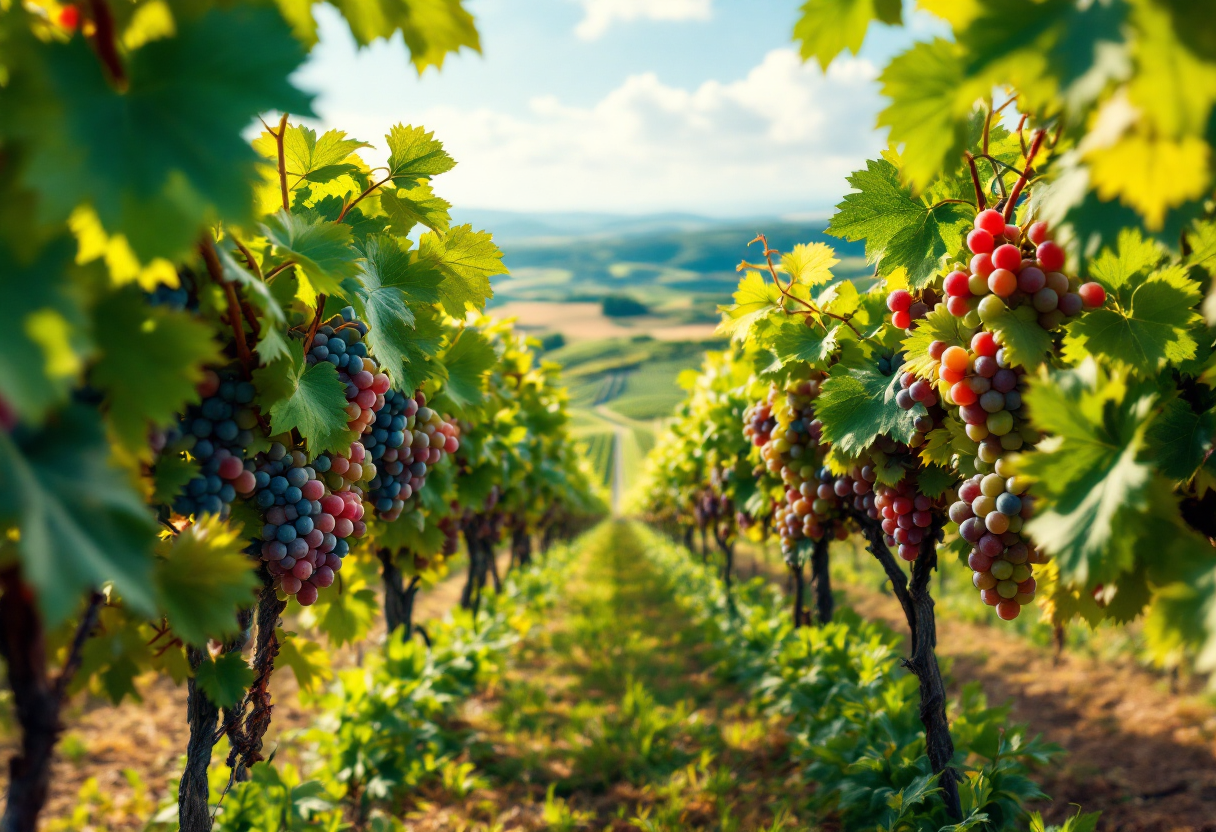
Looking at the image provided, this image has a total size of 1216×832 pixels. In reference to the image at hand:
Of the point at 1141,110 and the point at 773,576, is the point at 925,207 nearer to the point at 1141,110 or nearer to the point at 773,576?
the point at 1141,110

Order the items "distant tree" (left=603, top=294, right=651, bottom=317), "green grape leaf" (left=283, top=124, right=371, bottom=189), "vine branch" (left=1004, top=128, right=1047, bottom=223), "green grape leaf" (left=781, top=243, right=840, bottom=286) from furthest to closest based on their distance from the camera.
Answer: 1. "distant tree" (left=603, top=294, right=651, bottom=317)
2. "green grape leaf" (left=781, top=243, right=840, bottom=286)
3. "green grape leaf" (left=283, top=124, right=371, bottom=189)
4. "vine branch" (left=1004, top=128, right=1047, bottom=223)

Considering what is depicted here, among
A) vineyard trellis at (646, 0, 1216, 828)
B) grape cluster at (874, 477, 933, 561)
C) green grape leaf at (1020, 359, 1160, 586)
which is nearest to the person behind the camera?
vineyard trellis at (646, 0, 1216, 828)

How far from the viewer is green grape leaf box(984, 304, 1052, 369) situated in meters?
1.62

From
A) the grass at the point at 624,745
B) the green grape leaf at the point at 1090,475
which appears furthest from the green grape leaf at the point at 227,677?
the grass at the point at 624,745

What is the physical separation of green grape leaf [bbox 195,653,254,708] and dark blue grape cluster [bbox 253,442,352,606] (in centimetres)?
22

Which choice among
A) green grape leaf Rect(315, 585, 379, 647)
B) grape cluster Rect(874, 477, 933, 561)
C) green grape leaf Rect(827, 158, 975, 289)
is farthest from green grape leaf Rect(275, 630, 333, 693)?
green grape leaf Rect(827, 158, 975, 289)

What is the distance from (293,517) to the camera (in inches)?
72.4

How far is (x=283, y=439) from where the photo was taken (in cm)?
187

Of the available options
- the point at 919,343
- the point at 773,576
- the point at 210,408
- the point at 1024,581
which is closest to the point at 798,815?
the point at 1024,581

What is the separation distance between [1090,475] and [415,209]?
2070 millimetres

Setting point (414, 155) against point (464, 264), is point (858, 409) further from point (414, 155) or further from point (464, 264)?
point (414, 155)

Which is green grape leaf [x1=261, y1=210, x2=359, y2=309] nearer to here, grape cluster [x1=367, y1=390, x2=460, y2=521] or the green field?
grape cluster [x1=367, y1=390, x2=460, y2=521]

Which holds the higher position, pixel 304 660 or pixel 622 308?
pixel 622 308

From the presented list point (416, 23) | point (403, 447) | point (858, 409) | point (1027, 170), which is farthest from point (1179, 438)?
point (403, 447)
